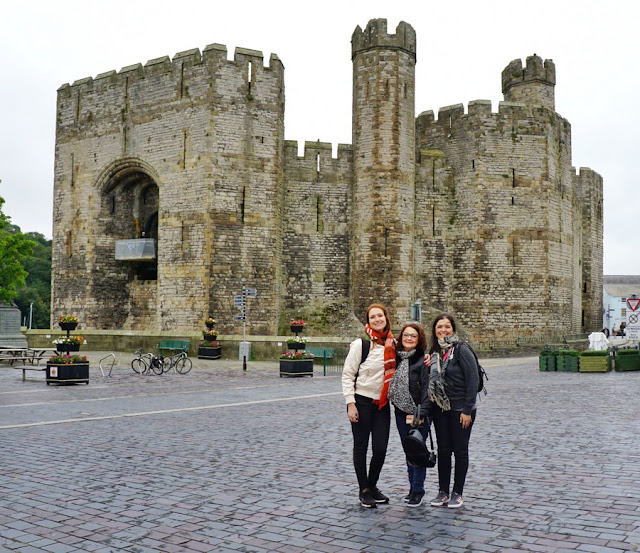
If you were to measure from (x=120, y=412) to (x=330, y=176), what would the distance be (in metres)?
20.1

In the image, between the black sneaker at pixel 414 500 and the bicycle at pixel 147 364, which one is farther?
the bicycle at pixel 147 364

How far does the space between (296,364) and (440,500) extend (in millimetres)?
12812

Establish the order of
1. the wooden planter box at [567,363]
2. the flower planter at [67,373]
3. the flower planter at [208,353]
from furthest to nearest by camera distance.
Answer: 1. the flower planter at [208,353]
2. the wooden planter box at [567,363]
3. the flower planter at [67,373]

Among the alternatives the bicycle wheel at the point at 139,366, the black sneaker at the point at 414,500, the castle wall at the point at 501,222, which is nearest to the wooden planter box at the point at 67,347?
the bicycle wheel at the point at 139,366

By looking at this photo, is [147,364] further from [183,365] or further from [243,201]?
[243,201]

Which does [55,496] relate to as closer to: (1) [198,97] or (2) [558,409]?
(2) [558,409]

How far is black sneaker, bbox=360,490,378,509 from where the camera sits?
4.71 meters

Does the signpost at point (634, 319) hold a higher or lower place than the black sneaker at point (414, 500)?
higher

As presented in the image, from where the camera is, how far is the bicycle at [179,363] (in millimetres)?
17969

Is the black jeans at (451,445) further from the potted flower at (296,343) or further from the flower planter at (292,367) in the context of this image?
the potted flower at (296,343)

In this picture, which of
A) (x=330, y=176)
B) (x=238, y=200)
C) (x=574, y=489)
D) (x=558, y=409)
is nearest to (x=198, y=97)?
(x=238, y=200)


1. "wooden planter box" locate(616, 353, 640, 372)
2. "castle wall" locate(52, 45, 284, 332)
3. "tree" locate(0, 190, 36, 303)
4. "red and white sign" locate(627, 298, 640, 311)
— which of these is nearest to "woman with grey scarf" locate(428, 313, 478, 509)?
"red and white sign" locate(627, 298, 640, 311)

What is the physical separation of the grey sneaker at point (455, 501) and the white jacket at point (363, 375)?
91cm

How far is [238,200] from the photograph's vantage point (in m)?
25.7
